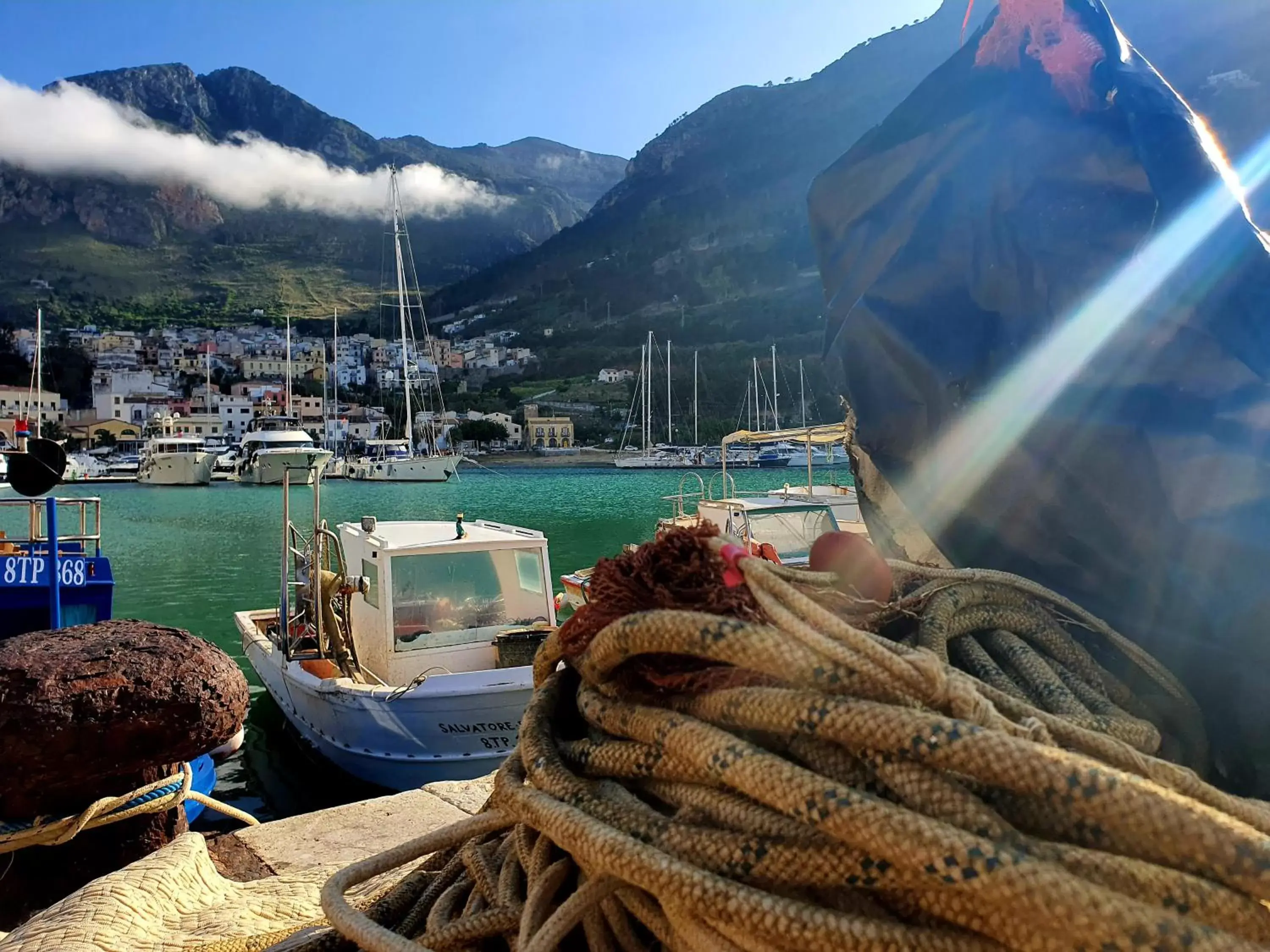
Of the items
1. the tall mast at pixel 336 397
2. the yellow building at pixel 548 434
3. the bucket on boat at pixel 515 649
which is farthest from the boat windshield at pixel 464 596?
the yellow building at pixel 548 434

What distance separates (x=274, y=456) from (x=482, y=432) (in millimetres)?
43257

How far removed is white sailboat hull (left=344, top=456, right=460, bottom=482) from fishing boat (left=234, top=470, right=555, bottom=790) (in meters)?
56.5

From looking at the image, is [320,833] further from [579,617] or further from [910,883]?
[910,883]

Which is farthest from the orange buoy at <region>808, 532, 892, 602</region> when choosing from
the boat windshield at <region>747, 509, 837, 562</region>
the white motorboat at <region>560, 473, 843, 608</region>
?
the boat windshield at <region>747, 509, 837, 562</region>

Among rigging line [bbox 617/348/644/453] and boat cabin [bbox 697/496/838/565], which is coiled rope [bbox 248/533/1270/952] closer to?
boat cabin [bbox 697/496/838/565]

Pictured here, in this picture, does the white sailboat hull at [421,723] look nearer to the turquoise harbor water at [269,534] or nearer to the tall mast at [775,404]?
the turquoise harbor water at [269,534]

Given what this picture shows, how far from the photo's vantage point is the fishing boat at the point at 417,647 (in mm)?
7824

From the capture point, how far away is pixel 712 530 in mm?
1747

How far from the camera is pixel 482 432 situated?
4171 inches

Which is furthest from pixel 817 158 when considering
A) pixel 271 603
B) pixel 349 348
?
pixel 271 603

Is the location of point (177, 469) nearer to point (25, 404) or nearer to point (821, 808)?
point (25, 404)

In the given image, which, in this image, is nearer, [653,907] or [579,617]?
[653,907]

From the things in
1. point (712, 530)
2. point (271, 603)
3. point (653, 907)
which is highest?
point (712, 530)

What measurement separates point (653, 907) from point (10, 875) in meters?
3.89
